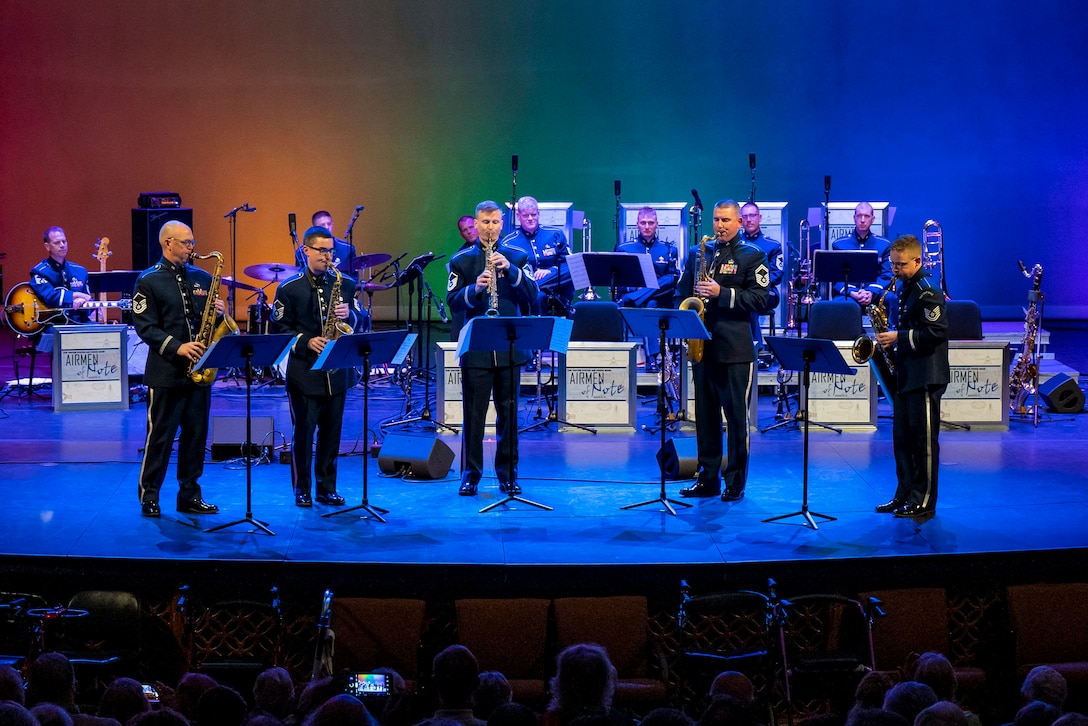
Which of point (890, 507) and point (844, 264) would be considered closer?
point (890, 507)

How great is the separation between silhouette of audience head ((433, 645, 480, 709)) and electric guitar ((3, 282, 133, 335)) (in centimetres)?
916

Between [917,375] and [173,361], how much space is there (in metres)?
4.79

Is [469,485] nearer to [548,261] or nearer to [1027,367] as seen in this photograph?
[548,261]

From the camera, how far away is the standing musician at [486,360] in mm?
8133

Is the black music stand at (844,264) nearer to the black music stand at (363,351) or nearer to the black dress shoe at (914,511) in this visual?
the black dress shoe at (914,511)

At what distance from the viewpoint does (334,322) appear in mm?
7789

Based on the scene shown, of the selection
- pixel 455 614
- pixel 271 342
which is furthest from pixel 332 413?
pixel 455 614

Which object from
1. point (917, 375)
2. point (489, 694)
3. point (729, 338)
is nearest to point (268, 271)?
point (729, 338)

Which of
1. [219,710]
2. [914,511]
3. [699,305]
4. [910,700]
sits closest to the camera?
[219,710]

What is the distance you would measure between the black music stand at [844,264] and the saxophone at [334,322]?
525 cm

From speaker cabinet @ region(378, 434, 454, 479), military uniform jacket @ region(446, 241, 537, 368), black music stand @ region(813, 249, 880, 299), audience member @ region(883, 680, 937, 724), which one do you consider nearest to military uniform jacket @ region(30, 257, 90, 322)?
speaker cabinet @ region(378, 434, 454, 479)

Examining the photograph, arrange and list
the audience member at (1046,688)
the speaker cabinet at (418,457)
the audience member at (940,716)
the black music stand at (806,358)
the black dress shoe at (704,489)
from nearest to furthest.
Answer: the audience member at (940,716) → the audience member at (1046,688) → the black music stand at (806,358) → the black dress shoe at (704,489) → the speaker cabinet at (418,457)

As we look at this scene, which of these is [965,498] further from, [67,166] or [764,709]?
[67,166]

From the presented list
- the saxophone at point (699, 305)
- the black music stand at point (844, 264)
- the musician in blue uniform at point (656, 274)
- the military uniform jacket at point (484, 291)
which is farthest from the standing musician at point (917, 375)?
the musician in blue uniform at point (656, 274)
